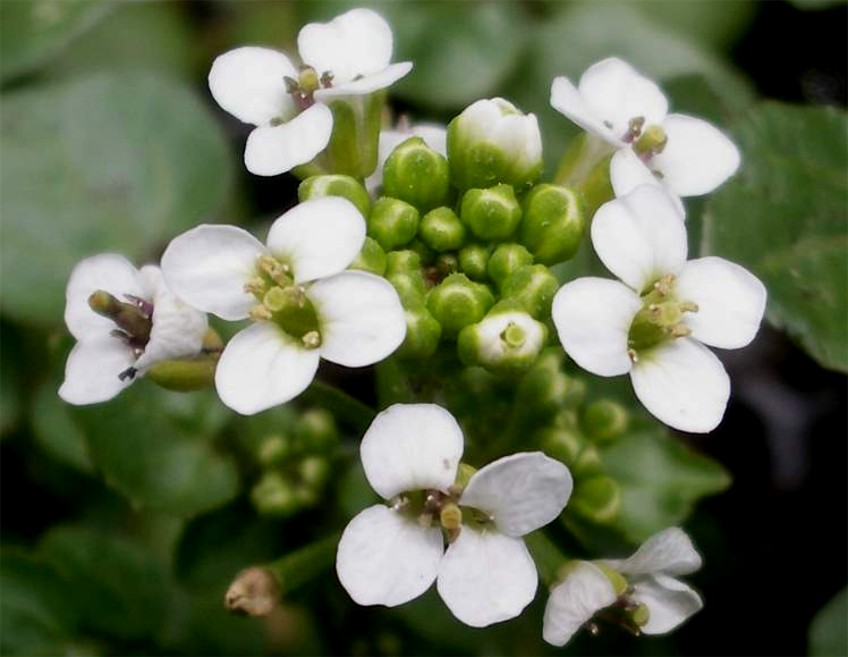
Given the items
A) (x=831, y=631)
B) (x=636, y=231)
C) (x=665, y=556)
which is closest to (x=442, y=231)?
(x=636, y=231)

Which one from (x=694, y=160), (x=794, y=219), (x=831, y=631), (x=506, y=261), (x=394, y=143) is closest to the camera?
(x=506, y=261)

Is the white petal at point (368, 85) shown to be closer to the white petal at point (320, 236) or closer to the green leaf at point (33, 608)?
the white petal at point (320, 236)

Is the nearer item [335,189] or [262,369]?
[262,369]

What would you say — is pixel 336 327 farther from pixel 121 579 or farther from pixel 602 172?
pixel 121 579

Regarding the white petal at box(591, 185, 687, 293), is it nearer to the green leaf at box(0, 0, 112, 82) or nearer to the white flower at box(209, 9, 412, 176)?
the white flower at box(209, 9, 412, 176)

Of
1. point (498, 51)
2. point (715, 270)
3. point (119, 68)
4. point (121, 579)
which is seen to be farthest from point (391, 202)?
point (119, 68)

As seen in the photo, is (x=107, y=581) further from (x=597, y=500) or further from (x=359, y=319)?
(x=359, y=319)

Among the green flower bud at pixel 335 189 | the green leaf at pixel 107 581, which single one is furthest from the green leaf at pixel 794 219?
the green leaf at pixel 107 581
